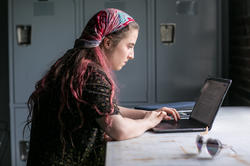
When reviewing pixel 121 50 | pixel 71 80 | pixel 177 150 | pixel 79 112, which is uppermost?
pixel 121 50

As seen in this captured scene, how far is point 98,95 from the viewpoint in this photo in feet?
4.25

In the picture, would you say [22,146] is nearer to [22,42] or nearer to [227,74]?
[22,42]

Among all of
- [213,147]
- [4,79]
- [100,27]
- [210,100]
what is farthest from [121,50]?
[4,79]

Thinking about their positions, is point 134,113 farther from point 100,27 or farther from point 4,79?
point 4,79

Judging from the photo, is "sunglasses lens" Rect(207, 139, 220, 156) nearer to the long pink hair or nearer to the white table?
the white table

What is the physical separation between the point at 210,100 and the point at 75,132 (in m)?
0.61

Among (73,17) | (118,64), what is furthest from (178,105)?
(73,17)

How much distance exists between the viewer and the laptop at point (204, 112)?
148 centimetres

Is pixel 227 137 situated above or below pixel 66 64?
below

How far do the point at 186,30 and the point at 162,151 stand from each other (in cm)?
197

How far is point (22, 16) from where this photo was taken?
3.09 metres

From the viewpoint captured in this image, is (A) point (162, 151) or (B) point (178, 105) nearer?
(A) point (162, 151)

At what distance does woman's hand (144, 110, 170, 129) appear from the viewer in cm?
148

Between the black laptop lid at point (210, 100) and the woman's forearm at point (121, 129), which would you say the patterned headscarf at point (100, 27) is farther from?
the black laptop lid at point (210, 100)
